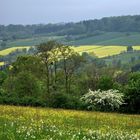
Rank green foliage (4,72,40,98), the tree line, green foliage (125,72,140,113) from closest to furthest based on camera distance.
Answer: green foliage (125,72,140,113), green foliage (4,72,40,98), the tree line

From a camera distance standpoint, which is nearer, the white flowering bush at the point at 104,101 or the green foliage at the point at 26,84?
the white flowering bush at the point at 104,101

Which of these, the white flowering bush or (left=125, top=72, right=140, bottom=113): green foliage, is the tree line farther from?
(left=125, top=72, right=140, bottom=113): green foliage

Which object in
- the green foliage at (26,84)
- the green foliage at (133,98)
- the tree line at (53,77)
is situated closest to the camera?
the green foliage at (133,98)

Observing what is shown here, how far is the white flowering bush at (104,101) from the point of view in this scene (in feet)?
153

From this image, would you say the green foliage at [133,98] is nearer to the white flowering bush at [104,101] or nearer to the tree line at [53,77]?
the white flowering bush at [104,101]

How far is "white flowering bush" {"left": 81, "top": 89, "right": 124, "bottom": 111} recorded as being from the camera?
46.6 metres

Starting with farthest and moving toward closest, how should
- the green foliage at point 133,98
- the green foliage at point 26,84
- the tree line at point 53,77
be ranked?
the tree line at point 53,77 → the green foliage at point 26,84 → the green foliage at point 133,98

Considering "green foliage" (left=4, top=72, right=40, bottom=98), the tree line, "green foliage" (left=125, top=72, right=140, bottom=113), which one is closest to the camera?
"green foliage" (left=125, top=72, right=140, bottom=113)

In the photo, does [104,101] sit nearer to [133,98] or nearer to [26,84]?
[133,98]

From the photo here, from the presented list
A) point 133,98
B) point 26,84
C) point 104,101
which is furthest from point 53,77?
point 133,98

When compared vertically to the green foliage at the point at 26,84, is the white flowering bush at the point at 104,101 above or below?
above

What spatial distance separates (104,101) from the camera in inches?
1876

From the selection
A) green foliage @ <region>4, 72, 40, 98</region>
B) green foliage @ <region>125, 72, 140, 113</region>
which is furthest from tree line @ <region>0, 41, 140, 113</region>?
green foliage @ <region>125, 72, 140, 113</region>

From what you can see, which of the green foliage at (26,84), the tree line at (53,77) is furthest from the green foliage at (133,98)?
the green foliage at (26,84)
